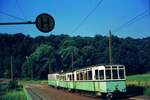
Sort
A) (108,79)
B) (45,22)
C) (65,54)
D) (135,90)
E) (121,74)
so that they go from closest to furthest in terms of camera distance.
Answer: (45,22) < (108,79) < (121,74) < (135,90) < (65,54)

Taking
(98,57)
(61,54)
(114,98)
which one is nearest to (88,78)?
(114,98)

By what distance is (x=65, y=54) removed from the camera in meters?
108

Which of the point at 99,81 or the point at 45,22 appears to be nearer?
the point at 45,22

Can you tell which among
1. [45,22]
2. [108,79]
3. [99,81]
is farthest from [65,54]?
[45,22]

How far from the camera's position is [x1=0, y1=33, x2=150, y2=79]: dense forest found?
294 feet

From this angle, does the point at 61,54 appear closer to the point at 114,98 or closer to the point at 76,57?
the point at 76,57

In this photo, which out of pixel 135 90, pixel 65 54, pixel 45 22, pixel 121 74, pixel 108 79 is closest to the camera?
pixel 45 22

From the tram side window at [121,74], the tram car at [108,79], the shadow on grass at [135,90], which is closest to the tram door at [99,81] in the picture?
the tram car at [108,79]

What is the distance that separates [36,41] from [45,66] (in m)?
14.7

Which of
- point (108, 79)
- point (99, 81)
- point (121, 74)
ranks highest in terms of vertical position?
point (121, 74)

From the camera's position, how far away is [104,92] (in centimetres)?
2991

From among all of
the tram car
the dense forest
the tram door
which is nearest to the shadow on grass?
the tram car

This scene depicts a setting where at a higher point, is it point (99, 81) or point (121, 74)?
point (121, 74)

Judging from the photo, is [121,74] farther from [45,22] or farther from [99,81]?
[45,22]
